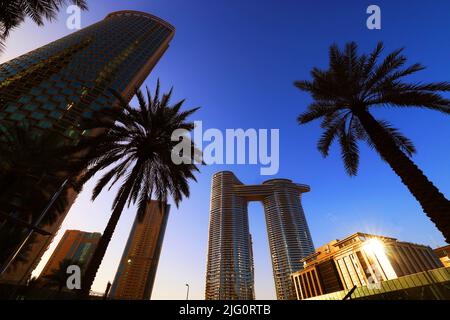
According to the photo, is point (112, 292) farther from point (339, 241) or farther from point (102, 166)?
point (102, 166)

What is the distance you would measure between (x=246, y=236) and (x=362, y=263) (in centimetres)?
8070

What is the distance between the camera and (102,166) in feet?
38.5

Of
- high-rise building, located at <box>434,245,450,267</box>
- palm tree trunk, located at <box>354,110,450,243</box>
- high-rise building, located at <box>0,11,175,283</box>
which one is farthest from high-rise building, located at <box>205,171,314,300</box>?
palm tree trunk, located at <box>354,110,450,243</box>

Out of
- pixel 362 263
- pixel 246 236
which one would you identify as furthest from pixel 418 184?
pixel 246 236

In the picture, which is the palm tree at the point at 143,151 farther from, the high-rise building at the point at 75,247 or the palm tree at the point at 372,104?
the high-rise building at the point at 75,247

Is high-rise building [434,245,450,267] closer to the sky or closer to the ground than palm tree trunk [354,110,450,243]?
closer to the sky

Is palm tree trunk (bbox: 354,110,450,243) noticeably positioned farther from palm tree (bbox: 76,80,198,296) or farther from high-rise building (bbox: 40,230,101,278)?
high-rise building (bbox: 40,230,101,278)

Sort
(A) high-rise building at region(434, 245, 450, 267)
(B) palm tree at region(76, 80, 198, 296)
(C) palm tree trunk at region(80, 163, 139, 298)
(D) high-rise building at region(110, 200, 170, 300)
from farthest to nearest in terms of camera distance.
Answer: (D) high-rise building at region(110, 200, 170, 300)
(A) high-rise building at region(434, 245, 450, 267)
(B) palm tree at region(76, 80, 198, 296)
(C) palm tree trunk at region(80, 163, 139, 298)

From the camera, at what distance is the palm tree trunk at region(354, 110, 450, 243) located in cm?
672

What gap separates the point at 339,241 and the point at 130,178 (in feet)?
300

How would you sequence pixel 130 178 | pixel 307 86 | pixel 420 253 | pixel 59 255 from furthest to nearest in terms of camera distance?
pixel 59 255
pixel 420 253
pixel 307 86
pixel 130 178

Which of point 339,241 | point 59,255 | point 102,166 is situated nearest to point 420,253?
point 339,241

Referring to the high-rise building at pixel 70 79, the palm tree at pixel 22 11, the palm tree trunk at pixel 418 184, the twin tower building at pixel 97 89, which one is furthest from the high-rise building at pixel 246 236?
the palm tree at pixel 22 11

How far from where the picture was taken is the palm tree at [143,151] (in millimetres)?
11352
